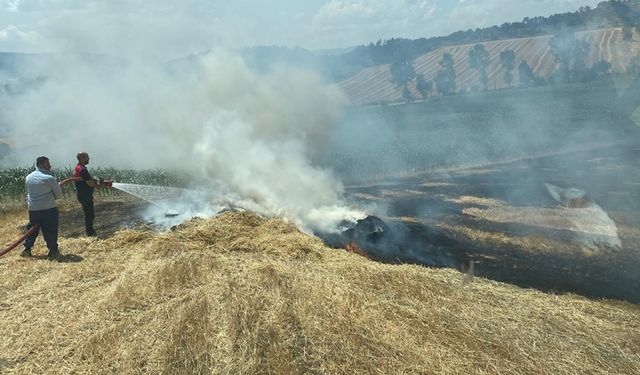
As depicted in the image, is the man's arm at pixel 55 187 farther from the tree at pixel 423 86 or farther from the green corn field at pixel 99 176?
the tree at pixel 423 86

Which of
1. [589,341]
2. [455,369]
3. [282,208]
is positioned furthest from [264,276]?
[282,208]

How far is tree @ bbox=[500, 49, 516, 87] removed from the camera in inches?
2596

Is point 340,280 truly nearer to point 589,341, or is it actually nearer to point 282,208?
point 589,341

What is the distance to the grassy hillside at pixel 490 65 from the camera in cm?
5553

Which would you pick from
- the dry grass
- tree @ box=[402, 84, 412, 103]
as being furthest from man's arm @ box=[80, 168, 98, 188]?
tree @ box=[402, 84, 412, 103]

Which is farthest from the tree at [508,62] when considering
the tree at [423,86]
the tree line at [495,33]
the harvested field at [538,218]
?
the harvested field at [538,218]

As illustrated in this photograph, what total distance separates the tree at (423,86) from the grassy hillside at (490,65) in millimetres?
1962

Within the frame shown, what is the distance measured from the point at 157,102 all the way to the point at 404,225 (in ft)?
56.4

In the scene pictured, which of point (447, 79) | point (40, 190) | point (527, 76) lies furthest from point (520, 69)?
point (40, 190)

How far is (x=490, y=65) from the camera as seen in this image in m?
71.9

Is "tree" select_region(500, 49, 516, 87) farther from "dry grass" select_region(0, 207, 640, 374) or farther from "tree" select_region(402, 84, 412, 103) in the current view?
"dry grass" select_region(0, 207, 640, 374)

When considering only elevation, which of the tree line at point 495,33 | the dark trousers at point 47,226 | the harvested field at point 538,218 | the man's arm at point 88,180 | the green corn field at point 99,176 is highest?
the tree line at point 495,33

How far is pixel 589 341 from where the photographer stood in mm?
5223

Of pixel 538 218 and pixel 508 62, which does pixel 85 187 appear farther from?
pixel 508 62
